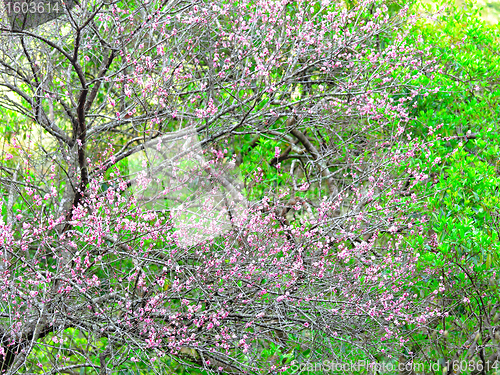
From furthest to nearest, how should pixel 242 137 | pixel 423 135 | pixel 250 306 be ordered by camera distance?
pixel 242 137, pixel 423 135, pixel 250 306

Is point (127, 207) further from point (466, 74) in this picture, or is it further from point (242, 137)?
point (466, 74)

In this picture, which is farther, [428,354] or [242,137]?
[242,137]

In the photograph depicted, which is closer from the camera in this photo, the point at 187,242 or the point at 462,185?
the point at 462,185

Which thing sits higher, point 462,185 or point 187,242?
point 187,242

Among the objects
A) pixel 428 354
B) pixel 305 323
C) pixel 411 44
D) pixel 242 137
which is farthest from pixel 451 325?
pixel 242 137

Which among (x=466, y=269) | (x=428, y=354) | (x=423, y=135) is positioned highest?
(x=423, y=135)

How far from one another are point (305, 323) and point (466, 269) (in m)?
1.55

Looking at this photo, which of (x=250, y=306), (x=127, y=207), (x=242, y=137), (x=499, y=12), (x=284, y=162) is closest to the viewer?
(x=127, y=207)

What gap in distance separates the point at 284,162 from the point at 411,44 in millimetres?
3106

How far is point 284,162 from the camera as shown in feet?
29.0

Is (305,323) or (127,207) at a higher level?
(127,207)

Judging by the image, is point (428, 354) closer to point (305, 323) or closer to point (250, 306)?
point (305, 323)

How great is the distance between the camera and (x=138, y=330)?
455 centimetres

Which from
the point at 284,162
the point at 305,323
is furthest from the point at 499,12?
the point at 305,323
